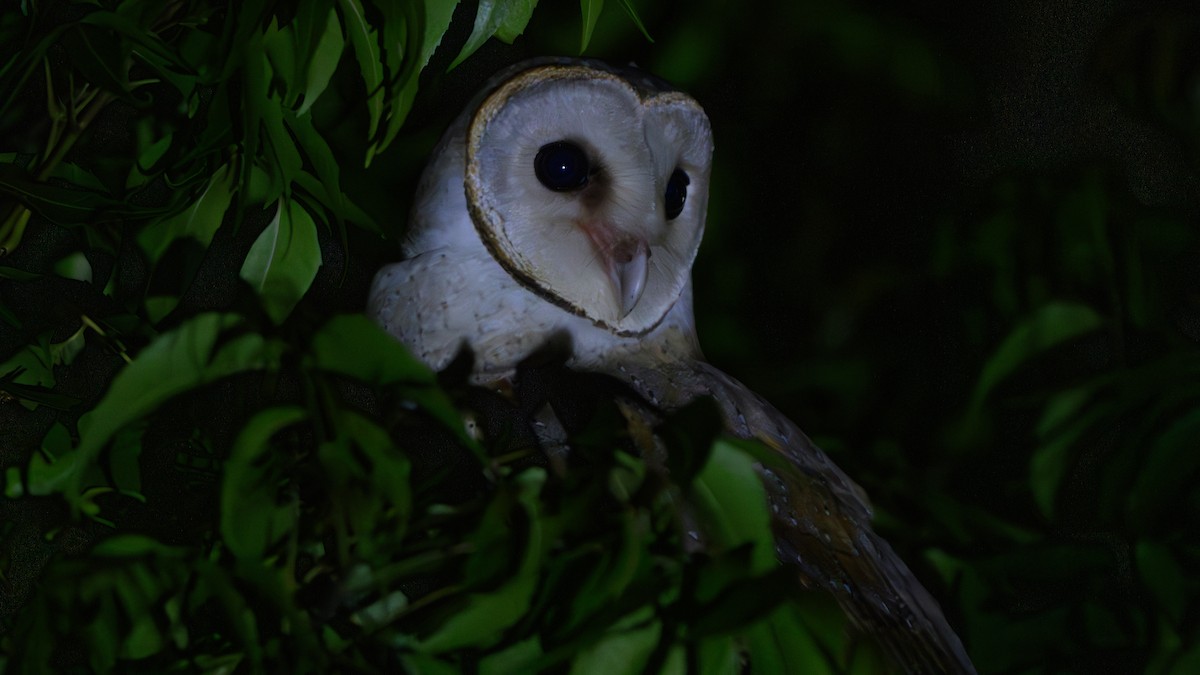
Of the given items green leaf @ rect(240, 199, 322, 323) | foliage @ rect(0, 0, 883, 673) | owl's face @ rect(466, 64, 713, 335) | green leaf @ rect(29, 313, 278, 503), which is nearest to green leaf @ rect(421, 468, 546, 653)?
foliage @ rect(0, 0, 883, 673)

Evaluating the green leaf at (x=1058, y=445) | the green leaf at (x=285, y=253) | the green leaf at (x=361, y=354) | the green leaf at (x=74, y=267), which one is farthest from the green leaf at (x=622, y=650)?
the green leaf at (x=74, y=267)

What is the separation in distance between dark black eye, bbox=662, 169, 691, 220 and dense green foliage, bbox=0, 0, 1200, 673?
0.38ft

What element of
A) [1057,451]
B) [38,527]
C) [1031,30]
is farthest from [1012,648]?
[38,527]

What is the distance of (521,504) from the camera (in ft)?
1.14

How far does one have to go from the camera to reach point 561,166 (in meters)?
0.82

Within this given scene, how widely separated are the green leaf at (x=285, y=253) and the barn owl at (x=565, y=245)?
0.82ft

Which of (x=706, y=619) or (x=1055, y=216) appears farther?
(x=1055, y=216)

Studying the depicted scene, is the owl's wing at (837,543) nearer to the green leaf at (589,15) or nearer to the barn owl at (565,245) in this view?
the barn owl at (565,245)

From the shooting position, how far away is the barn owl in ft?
2.55

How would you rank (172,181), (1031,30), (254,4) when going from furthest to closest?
(1031,30)
(172,181)
(254,4)

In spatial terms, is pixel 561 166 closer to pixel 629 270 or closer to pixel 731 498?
pixel 629 270

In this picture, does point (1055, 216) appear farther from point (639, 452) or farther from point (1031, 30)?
point (639, 452)

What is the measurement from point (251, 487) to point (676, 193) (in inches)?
25.4

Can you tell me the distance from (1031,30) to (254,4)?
85 cm
